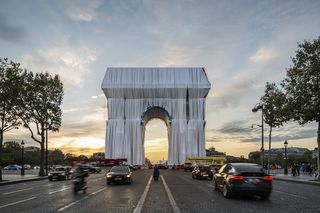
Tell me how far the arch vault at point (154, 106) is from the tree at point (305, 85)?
59.1 meters

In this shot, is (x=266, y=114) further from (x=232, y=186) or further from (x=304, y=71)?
(x=232, y=186)

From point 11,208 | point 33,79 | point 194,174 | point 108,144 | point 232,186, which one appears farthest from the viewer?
point 108,144

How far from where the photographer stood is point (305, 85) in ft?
121

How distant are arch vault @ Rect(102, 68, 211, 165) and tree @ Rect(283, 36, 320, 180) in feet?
194

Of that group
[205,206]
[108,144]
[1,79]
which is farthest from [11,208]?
[108,144]

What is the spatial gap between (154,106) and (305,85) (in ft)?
213

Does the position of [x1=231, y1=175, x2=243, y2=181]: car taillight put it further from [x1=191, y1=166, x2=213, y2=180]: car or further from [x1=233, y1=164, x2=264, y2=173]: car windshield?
[x1=191, y1=166, x2=213, y2=180]: car

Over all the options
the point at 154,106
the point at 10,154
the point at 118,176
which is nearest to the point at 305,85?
the point at 118,176

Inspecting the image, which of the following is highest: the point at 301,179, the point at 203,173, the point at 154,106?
the point at 154,106

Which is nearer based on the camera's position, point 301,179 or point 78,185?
point 78,185

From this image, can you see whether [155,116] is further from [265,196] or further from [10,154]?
[265,196]

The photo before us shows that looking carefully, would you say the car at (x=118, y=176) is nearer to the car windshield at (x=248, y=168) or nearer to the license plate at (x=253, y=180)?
the car windshield at (x=248, y=168)

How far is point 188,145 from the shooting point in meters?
97.4

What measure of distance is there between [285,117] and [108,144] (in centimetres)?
6323
